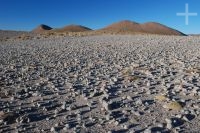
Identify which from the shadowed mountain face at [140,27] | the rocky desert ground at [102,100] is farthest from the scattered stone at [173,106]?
the shadowed mountain face at [140,27]

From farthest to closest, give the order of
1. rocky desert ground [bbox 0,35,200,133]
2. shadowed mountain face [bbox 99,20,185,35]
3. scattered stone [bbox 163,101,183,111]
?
1. shadowed mountain face [bbox 99,20,185,35]
2. scattered stone [bbox 163,101,183,111]
3. rocky desert ground [bbox 0,35,200,133]

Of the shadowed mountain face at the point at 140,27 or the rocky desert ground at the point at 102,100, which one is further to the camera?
the shadowed mountain face at the point at 140,27

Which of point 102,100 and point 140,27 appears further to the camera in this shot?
point 140,27

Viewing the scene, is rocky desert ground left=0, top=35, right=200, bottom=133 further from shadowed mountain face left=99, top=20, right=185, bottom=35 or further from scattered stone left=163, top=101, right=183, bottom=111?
shadowed mountain face left=99, top=20, right=185, bottom=35

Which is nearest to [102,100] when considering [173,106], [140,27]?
[173,106]

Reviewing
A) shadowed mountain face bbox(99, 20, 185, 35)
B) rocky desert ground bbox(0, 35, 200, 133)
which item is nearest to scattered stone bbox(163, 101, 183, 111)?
rocky desert ground bbox(0, 35, 200, 133)

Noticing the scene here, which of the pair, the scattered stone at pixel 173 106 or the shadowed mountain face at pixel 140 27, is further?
the shadowed mountain face at pixel 140 27

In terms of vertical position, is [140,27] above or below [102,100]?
above

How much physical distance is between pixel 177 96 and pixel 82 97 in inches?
132

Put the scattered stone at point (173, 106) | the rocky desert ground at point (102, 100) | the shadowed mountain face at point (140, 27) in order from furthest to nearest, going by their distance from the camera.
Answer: the shadowed mountain face at point (140, 27) → the scattered stone at point (173, 106) → the rocky desert ground at point (102, 100)

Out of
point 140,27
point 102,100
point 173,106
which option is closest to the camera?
point 173,106

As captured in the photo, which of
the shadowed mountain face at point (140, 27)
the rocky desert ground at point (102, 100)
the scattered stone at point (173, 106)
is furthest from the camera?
the shadowed mountain face at point (140, 27)

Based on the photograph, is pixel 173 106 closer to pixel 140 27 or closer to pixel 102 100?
pixel 102 100

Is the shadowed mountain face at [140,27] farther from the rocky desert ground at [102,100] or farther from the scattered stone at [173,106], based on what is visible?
the scattered stone at [173,106]
